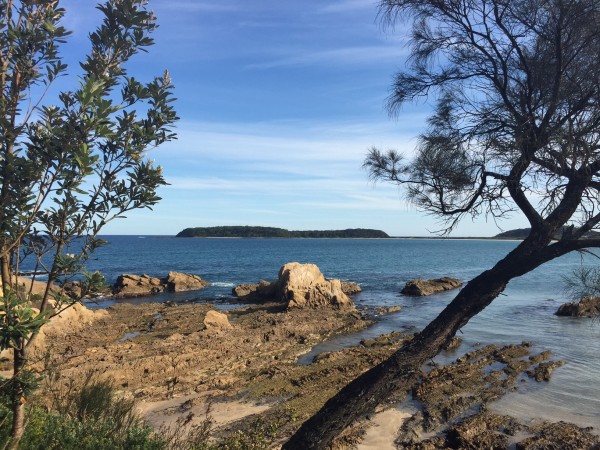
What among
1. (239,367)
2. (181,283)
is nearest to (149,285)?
(181,283)

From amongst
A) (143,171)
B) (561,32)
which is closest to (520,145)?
(561,32)

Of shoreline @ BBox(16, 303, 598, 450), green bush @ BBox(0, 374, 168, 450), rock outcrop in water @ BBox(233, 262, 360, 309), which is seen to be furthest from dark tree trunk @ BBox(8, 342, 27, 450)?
rock outcrop in water @ BBox(233, 262, 360, 309)

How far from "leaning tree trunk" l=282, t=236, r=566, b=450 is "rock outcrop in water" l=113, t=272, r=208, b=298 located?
30566 mm

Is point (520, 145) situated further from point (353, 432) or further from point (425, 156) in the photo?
point (353, 432)

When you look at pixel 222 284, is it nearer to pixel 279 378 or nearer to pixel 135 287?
pixel 135 287

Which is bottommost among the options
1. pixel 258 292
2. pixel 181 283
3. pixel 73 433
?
pixel 181 283

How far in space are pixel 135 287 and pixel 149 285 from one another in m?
1.48

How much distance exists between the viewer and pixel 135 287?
34.2 m

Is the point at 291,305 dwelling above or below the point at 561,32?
below

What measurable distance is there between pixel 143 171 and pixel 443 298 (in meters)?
30.6

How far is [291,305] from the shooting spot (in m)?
23.9

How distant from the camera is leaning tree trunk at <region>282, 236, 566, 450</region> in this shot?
Answer: 4578 millimetres

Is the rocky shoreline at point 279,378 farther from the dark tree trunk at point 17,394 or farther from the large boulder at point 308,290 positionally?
the large boulder at point 308,290

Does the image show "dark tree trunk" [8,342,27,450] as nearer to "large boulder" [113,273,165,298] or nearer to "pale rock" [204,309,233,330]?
"pale rock" [204,309,233,330]
